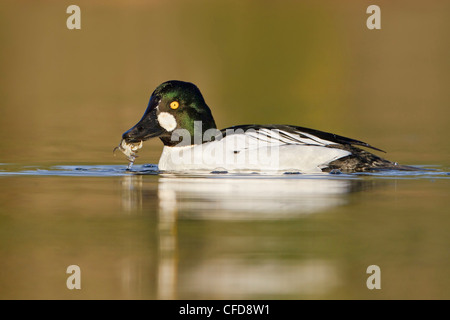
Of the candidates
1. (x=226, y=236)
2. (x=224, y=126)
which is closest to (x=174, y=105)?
(x=226, y=236)

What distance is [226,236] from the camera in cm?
693

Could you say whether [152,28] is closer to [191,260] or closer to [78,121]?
[78,121]

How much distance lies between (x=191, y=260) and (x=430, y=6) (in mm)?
35984

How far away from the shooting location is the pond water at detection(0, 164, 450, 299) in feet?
18.4

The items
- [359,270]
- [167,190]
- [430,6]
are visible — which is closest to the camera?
[359,270]

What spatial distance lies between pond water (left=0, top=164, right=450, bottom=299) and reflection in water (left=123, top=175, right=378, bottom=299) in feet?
0.03

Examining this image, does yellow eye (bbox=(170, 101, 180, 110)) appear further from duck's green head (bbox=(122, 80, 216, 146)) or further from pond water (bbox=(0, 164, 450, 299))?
pond water (bbox=(0, 164, 450, 299))

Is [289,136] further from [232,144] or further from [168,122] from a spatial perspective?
[168,122]

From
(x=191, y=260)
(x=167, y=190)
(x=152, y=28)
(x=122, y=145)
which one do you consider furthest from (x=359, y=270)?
(x=152, y=28)

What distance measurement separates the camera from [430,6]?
132 feet

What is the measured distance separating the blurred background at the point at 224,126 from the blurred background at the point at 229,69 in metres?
0.07

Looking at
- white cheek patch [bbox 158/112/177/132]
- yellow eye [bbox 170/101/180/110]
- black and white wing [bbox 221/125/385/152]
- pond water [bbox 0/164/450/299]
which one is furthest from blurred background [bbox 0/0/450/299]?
yellow eye [bbox 170/101/180/110]

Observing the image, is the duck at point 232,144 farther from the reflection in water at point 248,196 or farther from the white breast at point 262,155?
the reflection in water at point 248,196

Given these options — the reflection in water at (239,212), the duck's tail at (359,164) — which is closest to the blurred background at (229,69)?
the duck's tail at (359,164)
